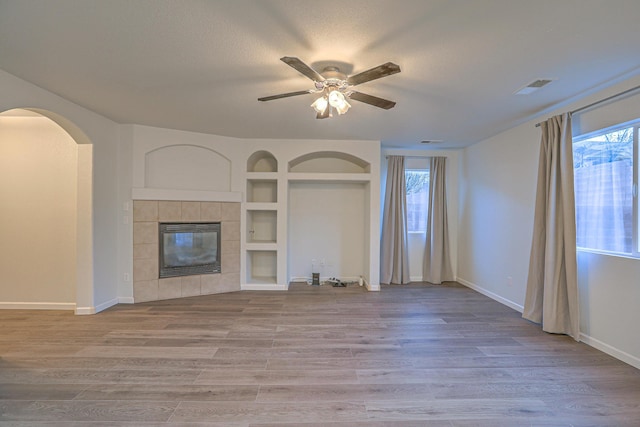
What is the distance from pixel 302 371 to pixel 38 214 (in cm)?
408

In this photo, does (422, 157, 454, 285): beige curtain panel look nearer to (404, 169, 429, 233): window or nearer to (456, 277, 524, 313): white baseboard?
(404, 169, 429, 233): window

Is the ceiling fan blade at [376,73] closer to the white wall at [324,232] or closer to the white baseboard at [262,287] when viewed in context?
the white wall at [324,232]

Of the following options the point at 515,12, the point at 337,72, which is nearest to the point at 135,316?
the point at 337,72

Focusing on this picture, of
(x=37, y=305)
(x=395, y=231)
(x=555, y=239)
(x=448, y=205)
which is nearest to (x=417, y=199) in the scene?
(x=448, y=205)

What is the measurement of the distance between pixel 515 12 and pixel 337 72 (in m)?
1.22

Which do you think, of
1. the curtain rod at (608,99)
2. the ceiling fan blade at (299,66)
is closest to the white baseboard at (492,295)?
the curtain rod at (608,99)

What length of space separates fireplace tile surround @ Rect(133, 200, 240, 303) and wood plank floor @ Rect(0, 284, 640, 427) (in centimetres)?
53

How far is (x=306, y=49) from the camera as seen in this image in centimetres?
212

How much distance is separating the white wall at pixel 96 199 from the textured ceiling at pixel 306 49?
23cm

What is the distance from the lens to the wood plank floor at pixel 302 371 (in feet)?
6.10

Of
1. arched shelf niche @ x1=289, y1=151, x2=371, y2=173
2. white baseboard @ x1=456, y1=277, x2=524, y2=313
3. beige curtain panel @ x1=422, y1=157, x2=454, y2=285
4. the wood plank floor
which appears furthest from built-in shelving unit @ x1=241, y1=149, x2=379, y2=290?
white baseboard @ x1=456, y1=277, x2=524, y2=313

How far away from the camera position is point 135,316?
353 centimetres

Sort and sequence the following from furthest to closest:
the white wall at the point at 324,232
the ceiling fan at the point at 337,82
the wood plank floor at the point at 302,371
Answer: the white wall at the point at 324,232 → the ceiling fan at the point at 337,82 → the wood plank floor at the point at 302,371

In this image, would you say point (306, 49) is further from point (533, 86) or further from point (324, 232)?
point (324, 232)
